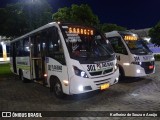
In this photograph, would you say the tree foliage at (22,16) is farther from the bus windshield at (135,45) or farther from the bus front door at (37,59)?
the bus windshield at (135,45)

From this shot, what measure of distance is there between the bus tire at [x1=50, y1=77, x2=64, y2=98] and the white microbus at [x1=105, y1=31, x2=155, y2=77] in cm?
398

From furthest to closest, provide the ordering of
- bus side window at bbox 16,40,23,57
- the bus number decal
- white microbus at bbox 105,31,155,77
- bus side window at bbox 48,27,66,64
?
1. bus side window at bbox 16,40,23,57
2. white microbus at bbox 105,31,155,77
3. bus side window at bbox 48,27,66,64
4. the bus number decal

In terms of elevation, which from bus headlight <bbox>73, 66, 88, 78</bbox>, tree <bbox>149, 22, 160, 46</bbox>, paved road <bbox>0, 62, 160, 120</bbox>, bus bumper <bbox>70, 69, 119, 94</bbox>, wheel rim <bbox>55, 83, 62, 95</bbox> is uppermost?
tree <bbox>149, 22, 160, 46</bbox>

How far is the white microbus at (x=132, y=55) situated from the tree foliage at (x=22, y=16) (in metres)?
13.1

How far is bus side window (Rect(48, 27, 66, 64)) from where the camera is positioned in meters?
7.87

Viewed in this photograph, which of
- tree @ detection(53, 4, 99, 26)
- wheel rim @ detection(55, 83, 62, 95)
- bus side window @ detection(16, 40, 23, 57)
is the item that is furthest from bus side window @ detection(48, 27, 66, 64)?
tree @ detection(53, 4, 99, 26)

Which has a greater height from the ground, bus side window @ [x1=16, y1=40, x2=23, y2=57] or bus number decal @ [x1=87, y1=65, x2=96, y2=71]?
bus side window @ [x1=16, y1=40, x2=23, y2=57]

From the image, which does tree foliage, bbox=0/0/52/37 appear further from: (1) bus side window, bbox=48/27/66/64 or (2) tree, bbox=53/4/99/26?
(1) bus side window, bbox=48/27/66/64

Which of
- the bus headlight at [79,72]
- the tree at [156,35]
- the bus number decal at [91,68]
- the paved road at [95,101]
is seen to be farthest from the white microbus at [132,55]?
the tree at [156,35]

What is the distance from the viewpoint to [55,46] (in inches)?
327

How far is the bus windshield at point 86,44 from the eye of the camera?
25.4ft

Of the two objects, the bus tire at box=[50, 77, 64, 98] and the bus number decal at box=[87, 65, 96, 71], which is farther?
the bus tire at box=[50, 77, 64, 98]

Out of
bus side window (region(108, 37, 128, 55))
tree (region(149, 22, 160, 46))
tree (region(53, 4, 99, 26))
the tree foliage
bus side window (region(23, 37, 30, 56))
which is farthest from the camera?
tree (region(149, 22, 160, 46))

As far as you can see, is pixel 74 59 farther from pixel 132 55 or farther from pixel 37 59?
pixel 132 55
